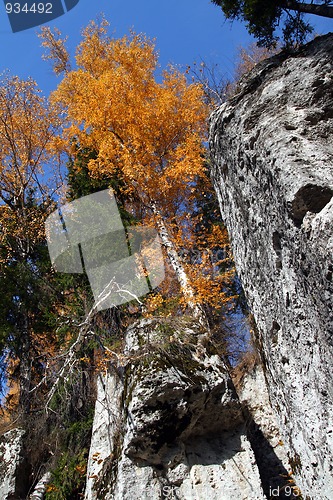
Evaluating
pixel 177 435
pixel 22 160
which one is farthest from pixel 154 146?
pixel 177 435

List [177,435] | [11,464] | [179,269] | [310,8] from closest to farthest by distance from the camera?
[310,8]
[177,435]
[11,464]
[179,269]

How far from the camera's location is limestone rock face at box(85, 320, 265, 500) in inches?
199

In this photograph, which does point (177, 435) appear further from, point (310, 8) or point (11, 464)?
point (310, 8)

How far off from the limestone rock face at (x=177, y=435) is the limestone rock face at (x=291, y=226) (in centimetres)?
193

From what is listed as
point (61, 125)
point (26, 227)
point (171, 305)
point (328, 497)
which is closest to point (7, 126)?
point (61, 125)

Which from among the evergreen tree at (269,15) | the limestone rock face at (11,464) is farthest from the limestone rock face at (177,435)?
the evergreen tree at (269,15)

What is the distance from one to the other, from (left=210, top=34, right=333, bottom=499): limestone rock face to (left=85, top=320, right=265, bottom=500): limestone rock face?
193 cm

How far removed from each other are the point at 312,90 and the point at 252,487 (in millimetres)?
4909

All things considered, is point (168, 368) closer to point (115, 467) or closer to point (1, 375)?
point (115, 467)

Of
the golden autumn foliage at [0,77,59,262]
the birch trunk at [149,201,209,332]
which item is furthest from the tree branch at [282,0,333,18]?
the golden autumn foliage at [0,77,59,262]

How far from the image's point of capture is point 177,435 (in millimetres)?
5441

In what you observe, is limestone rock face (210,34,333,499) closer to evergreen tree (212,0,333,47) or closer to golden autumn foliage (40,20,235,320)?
evergreen tree (212,0,333,47)

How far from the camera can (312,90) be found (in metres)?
3.69

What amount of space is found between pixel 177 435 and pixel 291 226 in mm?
4000
